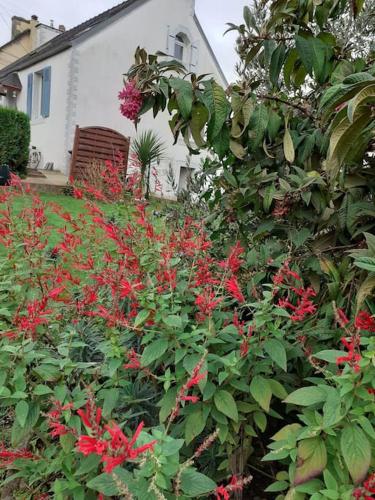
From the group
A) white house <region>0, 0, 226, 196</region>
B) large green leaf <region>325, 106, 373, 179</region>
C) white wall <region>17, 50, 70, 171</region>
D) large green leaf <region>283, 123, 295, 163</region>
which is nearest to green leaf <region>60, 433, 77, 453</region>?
large green leaf <region>325, 106, 373, 179</region>

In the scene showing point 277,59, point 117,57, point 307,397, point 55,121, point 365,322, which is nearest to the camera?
point 307,397

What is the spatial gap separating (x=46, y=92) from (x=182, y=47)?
5174 millimetres

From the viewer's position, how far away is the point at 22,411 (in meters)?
1.26

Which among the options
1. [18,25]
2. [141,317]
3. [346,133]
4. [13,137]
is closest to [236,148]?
[346,133]

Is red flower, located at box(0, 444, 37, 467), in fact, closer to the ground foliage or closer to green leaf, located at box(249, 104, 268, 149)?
the ground foliage

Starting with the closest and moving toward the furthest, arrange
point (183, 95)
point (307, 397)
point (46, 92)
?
1. point (307, 397)
2. point (183, 95)
3. point (46, 92)

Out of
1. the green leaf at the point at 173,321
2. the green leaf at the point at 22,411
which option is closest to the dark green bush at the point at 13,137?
the green leaf at the point at 22,411

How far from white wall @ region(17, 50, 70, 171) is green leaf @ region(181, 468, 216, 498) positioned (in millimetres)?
13829

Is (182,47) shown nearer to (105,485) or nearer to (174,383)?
(174,383)

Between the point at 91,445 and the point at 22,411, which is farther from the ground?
the point at 91,445

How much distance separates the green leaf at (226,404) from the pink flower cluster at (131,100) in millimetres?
1222

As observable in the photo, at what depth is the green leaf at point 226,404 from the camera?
1.27 m

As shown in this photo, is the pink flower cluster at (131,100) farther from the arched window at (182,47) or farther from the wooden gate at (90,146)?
the arched window at (182,47)

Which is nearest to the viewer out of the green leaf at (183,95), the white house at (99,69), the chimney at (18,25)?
the green leaf at (183,95)
